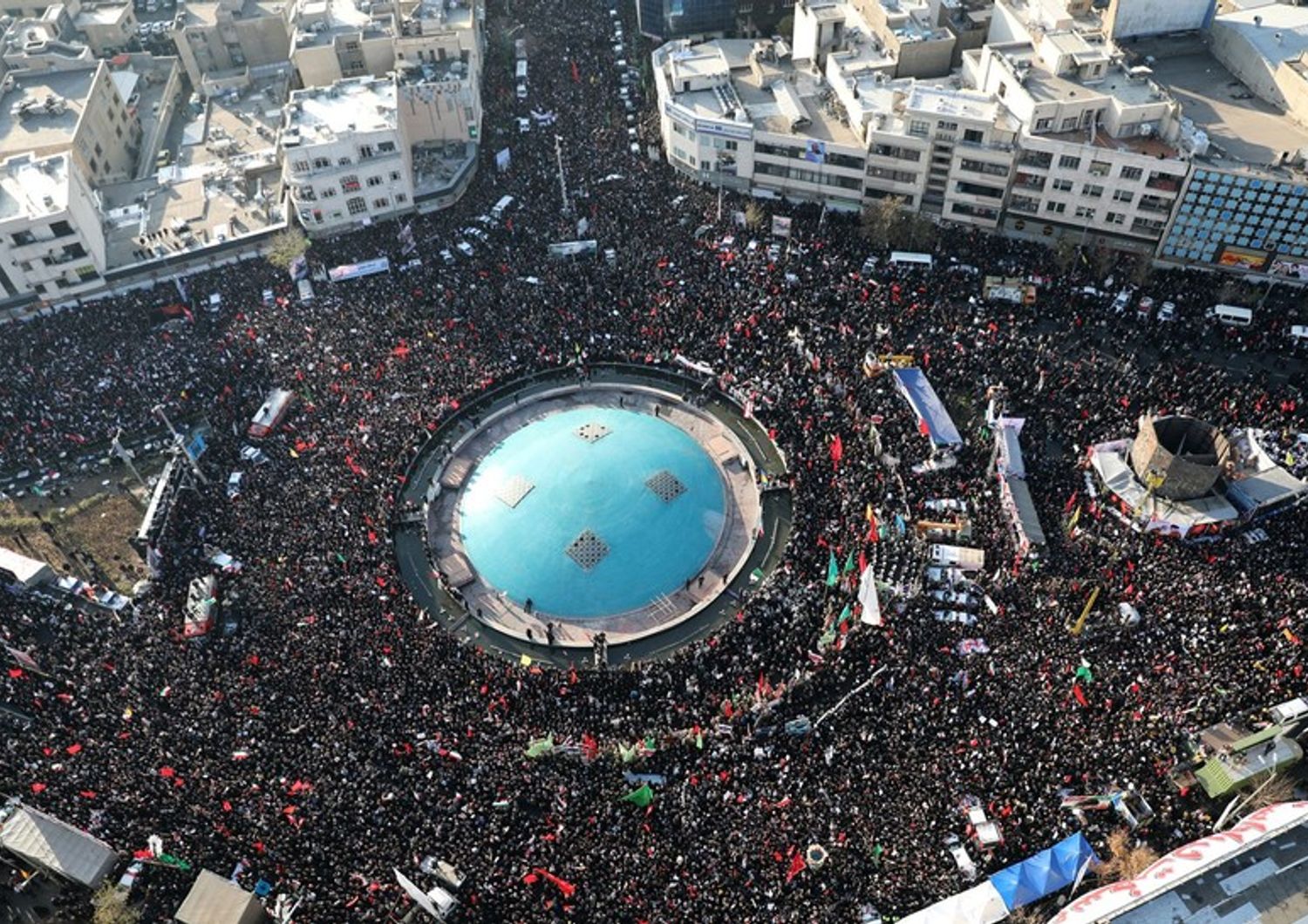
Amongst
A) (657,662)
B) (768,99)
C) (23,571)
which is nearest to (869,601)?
(657,662)

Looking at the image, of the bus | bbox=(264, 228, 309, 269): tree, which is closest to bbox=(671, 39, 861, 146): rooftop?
bbox=(264, 228, 309, 269): tree

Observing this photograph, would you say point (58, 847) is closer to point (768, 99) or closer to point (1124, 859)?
point (1124, 859)

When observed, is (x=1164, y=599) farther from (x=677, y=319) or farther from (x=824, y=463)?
(x=677, y=319)

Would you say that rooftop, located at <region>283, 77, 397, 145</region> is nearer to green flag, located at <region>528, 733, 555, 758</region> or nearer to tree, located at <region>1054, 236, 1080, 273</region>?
green flag, located at <region>528, 733, 555, 758</region>

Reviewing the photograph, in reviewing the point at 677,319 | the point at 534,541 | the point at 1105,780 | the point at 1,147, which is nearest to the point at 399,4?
the point at 1,147

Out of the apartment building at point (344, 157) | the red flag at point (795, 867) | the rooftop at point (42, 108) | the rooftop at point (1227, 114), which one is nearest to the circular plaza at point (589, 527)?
the red flag at point (795, 867)

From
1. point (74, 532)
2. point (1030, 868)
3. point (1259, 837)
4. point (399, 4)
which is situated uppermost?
point (399, 4)
